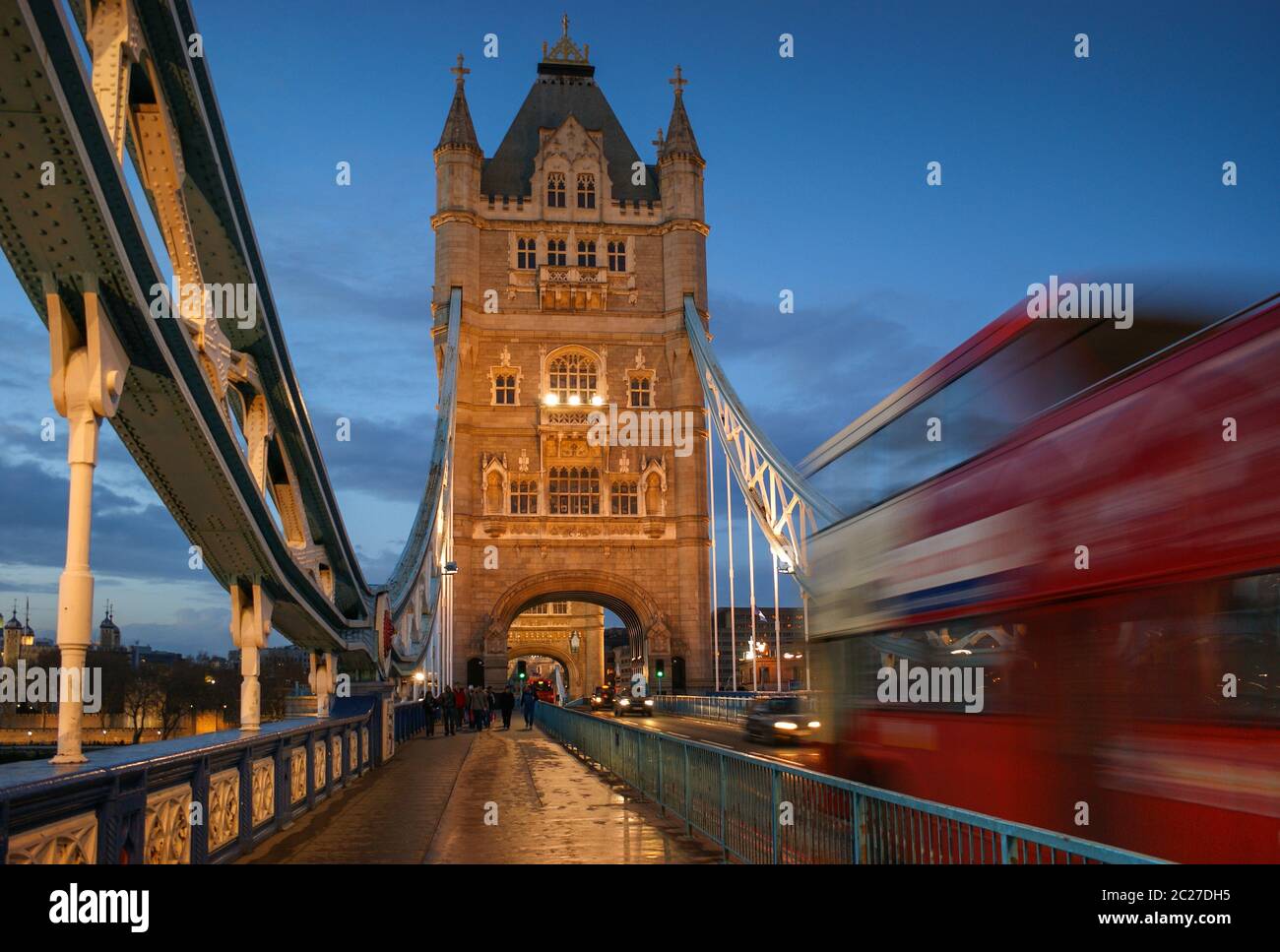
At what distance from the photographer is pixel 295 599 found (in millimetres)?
11281

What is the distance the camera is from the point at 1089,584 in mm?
6523

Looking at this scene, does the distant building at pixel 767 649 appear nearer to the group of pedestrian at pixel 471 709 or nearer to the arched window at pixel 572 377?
the arched window at pixel 572 377

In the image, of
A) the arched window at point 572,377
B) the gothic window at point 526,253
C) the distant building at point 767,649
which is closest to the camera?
the arched window at point 572,377

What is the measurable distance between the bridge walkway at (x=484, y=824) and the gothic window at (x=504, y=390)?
1237 inches

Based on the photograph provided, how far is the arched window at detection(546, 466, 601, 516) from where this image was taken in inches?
1864

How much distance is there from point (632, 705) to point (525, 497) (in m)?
10.4

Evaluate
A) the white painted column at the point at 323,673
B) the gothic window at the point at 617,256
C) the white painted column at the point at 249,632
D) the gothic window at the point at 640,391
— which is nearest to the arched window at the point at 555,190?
the gothic window at the point at 617,256

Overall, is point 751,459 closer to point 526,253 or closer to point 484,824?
point 526,253

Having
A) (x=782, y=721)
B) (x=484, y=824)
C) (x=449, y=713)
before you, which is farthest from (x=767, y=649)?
(x=484, y=824)
